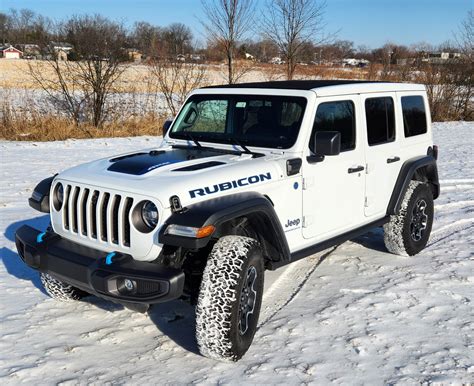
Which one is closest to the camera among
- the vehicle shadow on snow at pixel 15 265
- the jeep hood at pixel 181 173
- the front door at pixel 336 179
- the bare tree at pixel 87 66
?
the jeep hood at pixel 181 173

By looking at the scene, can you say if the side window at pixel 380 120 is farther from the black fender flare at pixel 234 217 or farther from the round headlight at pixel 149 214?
the round headlight at pixel 149 214

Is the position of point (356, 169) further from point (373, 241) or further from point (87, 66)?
point (87, 66)

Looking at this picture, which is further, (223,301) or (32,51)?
(32,51)

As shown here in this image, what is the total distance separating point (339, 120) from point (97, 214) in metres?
2.26

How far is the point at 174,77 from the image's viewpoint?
1647cm

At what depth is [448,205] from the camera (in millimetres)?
7672

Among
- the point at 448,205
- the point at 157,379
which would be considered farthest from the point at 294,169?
the point at 448,205

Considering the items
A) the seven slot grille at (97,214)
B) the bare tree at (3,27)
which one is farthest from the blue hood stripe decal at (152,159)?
the bare tree at (3,27)

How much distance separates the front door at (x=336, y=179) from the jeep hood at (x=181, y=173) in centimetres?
40

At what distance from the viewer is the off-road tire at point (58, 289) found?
436 centimetres

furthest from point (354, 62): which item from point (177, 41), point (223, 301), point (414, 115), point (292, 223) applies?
point (223, 301)

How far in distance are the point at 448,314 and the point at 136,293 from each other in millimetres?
2536

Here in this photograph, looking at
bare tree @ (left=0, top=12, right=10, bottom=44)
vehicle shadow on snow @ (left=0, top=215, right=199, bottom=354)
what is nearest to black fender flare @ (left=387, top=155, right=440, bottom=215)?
vehicle shadow on snow @ (left=0, top=215, right=199, bottom=354)

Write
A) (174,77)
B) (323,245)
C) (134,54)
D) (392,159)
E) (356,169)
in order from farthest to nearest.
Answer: (174,77), (134,54), (392,159), (356,169), (323,245)
